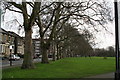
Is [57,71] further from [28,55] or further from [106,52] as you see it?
[106,52]

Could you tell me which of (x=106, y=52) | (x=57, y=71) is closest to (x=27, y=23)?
(x=57, y=71)

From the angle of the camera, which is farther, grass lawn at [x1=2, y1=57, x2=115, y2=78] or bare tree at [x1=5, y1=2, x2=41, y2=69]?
bare tree at [x1=5, y1=2, x2=41, y2=69]

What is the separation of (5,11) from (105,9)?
10802mm

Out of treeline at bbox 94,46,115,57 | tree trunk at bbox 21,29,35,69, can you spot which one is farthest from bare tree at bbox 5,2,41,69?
treeline at bbox 94,46,115,57

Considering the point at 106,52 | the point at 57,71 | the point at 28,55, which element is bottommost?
the point at 106,52

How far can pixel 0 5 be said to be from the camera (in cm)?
2108

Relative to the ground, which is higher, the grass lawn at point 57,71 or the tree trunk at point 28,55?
→ the tree trunk at point 28,55

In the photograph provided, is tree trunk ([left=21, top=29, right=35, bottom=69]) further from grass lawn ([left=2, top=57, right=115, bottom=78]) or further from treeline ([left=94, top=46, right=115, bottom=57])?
treeline ([left=94, top=46, right=115, bottom=57])

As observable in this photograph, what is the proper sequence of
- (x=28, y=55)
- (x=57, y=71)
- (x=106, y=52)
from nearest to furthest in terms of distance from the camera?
(x=57, y=71)
(x=28, y=55)
(x=106, y=52)

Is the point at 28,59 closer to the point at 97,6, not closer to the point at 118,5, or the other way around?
the point at 97,6

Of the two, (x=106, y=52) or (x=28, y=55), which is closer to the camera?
(x=28, y=55)

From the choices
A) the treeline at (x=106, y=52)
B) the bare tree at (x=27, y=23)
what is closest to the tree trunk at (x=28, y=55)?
the bare tree at (x=27, y=23)

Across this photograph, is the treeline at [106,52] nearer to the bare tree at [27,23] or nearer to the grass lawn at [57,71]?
the grass lawn at [57,71]

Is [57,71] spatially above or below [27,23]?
below
